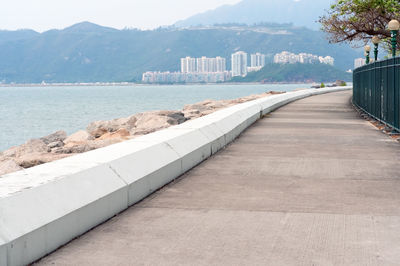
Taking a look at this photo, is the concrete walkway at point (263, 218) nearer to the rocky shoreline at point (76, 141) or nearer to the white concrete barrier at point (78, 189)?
the white concrete barrier at point (78, 189)

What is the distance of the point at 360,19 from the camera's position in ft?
113

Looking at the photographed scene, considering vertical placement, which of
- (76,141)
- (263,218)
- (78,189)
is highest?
(78,189)

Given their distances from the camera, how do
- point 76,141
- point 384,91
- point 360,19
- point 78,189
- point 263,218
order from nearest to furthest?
point 78,189 → point 263,218 → point 384,91 → point 76,141 → point 360,19

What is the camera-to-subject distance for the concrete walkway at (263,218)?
5805 mm

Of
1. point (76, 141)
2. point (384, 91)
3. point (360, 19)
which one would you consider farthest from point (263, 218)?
point (360, 19)

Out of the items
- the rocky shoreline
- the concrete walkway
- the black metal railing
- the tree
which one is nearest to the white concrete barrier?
the concrete walkway

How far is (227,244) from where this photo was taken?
20.3 ft

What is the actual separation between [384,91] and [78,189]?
13.8 m

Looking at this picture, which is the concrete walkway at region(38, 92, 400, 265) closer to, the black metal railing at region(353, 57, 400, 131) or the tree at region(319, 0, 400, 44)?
the black metal railing at region(353, 57, 400, 131)

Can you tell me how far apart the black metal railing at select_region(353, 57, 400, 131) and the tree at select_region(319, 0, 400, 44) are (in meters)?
8.55

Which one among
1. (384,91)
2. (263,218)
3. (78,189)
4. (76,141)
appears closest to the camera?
(78,189)

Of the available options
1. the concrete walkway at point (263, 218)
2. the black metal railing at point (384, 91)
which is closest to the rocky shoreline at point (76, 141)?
the concrete walkway at point (263, 218)

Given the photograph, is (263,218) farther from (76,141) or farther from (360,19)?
(360,19)

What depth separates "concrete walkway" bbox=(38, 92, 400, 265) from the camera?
19.0 feet
